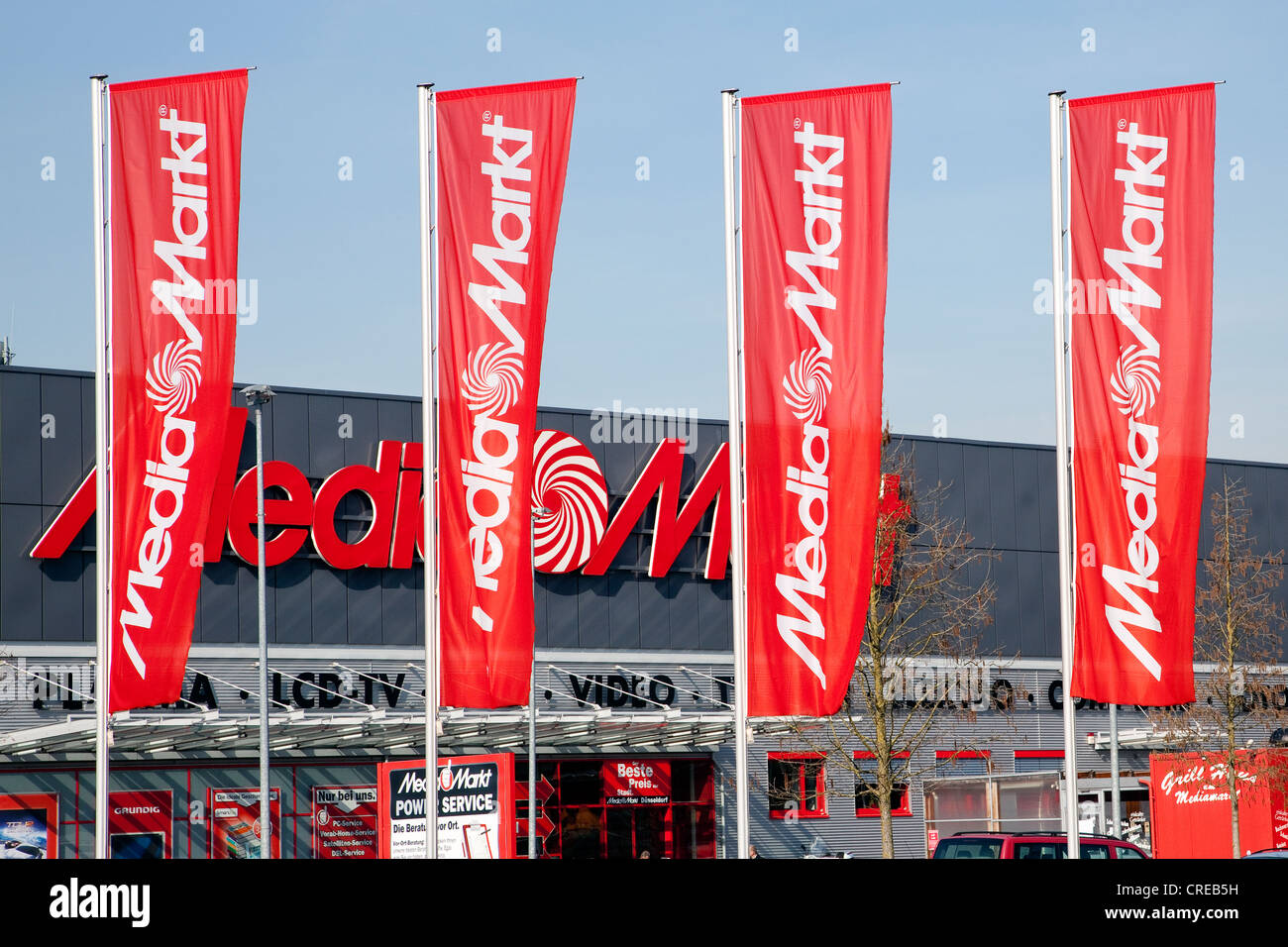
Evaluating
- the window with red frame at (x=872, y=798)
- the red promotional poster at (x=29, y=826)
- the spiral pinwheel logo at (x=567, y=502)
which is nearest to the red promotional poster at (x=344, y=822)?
the red promotional poster at (x=29, y=826)

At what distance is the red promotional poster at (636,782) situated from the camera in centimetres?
4122

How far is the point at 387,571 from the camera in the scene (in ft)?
128

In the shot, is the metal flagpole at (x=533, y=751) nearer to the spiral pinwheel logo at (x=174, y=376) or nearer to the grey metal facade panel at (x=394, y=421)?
the grey metal facade panel at (x=394, y=421)

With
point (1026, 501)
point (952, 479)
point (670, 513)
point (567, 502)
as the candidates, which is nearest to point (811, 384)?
point (567, 502)

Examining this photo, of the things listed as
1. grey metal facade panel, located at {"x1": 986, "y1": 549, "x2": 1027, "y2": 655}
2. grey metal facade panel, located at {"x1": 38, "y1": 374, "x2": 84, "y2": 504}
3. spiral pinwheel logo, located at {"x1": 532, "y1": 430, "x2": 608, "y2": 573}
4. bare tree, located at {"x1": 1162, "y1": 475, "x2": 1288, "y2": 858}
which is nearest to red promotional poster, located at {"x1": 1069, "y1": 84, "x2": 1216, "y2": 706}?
bare tree, located at {"x1": 1162, "y1": 475, "x2": 1288, "y2": 858}

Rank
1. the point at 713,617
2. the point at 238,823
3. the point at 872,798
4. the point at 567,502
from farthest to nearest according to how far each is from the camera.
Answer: the point at 872,798
the point at 713,617
the point at 567,502
the point at 238,823

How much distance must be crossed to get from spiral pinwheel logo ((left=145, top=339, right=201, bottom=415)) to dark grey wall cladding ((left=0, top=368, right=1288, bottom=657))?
16.7 m

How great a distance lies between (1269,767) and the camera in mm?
35062

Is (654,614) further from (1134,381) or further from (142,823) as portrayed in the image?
(1134,381)

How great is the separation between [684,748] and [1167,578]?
24123 mm

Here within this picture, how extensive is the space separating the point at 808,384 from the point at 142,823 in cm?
2255

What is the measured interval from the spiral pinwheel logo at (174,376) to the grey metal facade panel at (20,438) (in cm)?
1695
